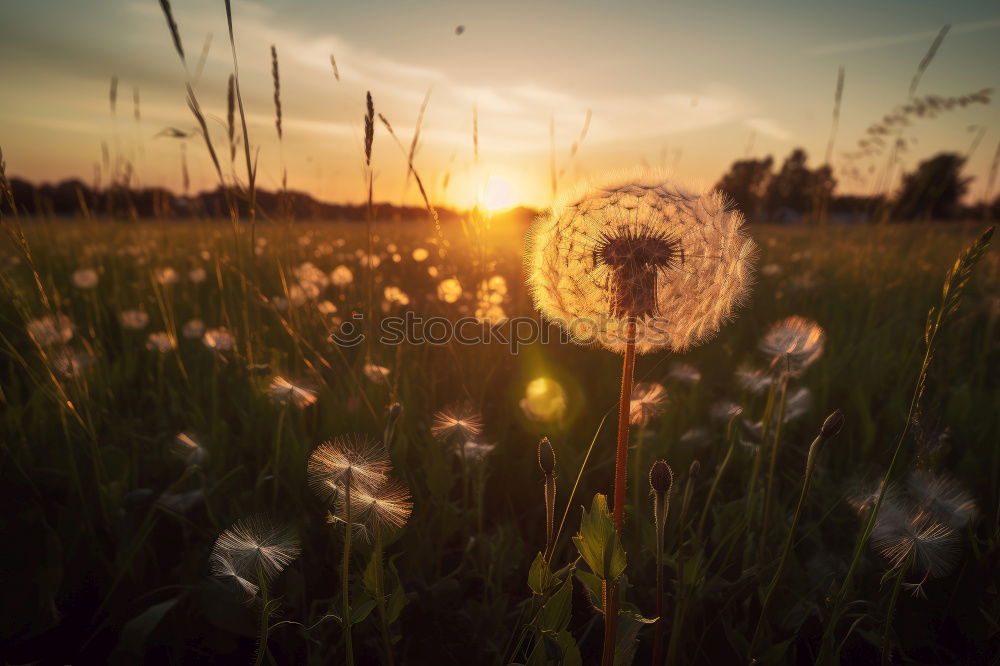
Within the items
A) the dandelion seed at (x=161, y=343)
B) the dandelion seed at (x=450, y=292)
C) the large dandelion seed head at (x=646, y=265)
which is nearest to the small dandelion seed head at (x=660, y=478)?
the large dandelion seed head at (x=646, y=265)

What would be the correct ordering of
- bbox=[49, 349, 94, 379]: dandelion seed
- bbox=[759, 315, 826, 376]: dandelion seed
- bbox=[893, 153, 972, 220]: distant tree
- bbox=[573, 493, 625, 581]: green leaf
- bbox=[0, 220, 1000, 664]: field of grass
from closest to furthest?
bbox=[573, 493, 625, 581]: green leaf
bbox=[0, 220, 1000, 664]: field of grass
bbox=[759, 315, 826, 376]: dandelion seed
bbox=[49, 349, 94, 379]: dandelion seed
bbox=[893, 153, 972, 220]: distant tree

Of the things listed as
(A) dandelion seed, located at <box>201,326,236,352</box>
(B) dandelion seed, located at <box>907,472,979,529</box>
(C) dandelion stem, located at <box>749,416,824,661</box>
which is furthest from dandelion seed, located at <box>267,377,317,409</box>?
(B) dandelion seed, located at <box>907,472,979,529</box>

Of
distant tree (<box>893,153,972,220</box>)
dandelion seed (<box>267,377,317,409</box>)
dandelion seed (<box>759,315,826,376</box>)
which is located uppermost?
distant tree (<box>893,153,972,220</box>)

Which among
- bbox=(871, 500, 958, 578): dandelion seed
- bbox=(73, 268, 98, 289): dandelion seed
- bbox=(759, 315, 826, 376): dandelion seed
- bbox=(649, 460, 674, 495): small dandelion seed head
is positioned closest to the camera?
bbox=(649, 460, 674, 495): small dandelion seed head

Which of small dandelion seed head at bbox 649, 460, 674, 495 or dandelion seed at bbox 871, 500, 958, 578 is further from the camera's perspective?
dandelion seed at bbox 871, 500, 958, 578

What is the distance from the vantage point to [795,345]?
1763mm

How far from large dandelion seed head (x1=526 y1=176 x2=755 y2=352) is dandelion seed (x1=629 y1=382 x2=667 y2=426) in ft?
1.01

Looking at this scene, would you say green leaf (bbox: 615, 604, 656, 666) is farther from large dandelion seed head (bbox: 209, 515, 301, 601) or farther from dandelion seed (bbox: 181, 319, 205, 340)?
dandelion seed (bbox: 181, 319, 205, 340)

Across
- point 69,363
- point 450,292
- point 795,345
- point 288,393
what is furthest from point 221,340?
point 795,345

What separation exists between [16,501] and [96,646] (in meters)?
0.61

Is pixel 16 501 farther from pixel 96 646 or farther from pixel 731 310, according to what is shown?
pixel 731 310

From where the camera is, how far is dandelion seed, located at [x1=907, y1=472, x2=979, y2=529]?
142cm

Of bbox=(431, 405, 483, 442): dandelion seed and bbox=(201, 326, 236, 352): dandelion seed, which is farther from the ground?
bbox=(201, 326, 236, 352): dandelion seed

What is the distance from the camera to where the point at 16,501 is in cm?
167
